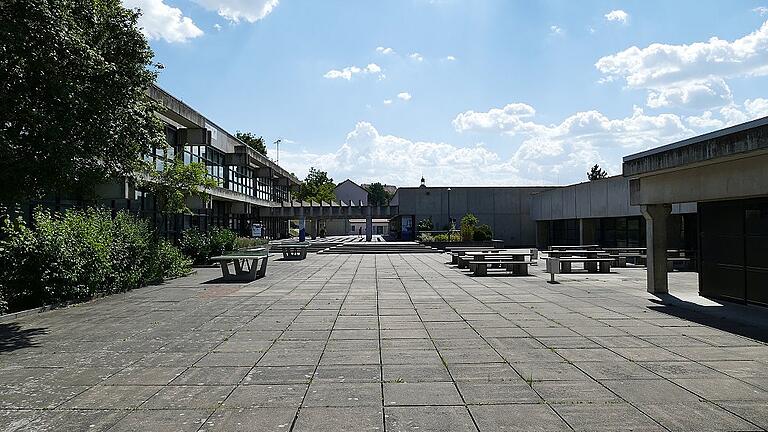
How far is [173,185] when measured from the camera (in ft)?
75.5

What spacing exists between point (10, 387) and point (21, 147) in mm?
4635

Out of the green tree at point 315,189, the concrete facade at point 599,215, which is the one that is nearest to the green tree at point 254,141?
the green tree at point 315,189

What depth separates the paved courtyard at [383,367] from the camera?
18.2 feet

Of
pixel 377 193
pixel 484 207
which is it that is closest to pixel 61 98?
pixel 484 207

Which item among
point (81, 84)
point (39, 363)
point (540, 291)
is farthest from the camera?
point (540, 291)

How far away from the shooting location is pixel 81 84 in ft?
34.3

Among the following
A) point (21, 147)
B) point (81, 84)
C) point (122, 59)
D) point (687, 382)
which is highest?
point (122, 59)

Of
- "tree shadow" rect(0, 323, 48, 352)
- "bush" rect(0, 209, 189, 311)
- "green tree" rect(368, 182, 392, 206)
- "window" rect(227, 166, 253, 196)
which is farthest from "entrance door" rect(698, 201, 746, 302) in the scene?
"green tree" rect(368, 182, 392, 206)

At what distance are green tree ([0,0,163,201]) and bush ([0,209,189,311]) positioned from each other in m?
2.30

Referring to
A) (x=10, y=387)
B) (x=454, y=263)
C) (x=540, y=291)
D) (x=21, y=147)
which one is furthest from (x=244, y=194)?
(x=10, y=387)

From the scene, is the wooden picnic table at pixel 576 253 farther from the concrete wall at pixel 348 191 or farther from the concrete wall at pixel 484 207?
the concrete wall at pixel 348 191

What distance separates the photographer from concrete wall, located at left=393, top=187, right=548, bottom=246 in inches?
2207

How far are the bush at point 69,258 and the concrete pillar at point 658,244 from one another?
45.6 feet

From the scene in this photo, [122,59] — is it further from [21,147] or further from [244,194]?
[244,194]
